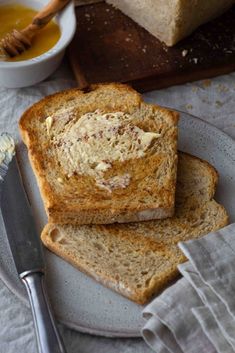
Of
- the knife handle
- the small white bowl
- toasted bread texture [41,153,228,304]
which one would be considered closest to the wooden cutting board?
the small white bowl

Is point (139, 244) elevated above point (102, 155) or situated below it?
below

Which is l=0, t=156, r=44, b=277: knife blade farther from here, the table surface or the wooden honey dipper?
the wooden honey dipper

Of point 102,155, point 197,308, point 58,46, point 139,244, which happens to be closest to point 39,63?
point 58,46

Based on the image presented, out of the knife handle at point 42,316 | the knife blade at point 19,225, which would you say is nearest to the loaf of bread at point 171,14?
the knife blade at point 19,225

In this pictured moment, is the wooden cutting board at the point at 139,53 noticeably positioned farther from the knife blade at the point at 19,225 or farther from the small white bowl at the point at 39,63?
the knife blade at the point at 19,225

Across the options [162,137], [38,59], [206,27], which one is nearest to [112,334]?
[162,137]

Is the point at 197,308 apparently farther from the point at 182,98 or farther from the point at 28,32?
the point at 28,32

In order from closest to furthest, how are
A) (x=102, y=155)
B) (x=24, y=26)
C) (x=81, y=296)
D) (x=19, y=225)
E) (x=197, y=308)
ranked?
(x=197, y=308) → (x=81, y=296) → (x=19, y=225) → (x=102, y=155) → (x=24, y=26)

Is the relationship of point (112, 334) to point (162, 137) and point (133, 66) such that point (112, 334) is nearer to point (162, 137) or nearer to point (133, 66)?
point (162, 137)
